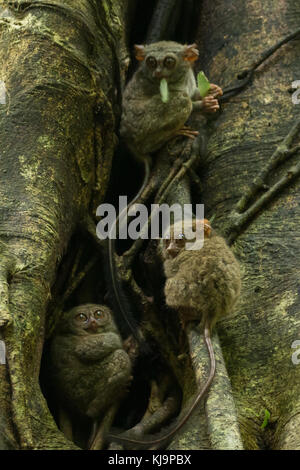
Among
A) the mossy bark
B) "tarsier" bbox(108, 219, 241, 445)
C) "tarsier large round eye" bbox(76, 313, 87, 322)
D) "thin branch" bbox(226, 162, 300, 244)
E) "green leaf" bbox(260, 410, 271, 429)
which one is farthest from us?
"thin branch" bbox(226, 162, 300, 244)

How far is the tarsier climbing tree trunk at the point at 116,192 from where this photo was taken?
3.56 m

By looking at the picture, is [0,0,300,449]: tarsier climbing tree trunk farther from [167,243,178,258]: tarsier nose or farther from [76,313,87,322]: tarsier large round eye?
[167,243,178,258]: tarsier nose

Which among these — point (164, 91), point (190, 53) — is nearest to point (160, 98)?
point (164, 91)

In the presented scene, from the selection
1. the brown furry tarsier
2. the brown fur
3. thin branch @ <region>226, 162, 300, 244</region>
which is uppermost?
thin branch @ <region>226, 162, 300, 244</region>

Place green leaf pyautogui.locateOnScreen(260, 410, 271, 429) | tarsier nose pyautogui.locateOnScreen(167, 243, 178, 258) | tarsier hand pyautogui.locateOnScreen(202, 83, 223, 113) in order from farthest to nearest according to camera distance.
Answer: tarsier hand pyautogui.locateOnScreen(202, 83, 223, 113) < tarsier nose pyautogui.locateOnScreen(167, 243, 178, 258) < green leaf pyautogui.locateOnScreen(260, 410, 271, 429)

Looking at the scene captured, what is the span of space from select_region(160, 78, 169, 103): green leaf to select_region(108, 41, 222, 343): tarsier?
7cm

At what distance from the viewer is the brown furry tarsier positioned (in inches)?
160

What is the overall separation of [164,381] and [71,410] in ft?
2.01

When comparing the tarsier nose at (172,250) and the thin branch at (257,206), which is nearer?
the tarsier nose at (172,250)

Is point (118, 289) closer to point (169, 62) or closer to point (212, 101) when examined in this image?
point (212, 101)

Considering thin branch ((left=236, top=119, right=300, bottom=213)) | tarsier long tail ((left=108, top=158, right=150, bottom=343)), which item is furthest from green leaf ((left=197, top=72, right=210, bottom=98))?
tarsier long tail ((left=108, top=158, right=150, bottom=343))

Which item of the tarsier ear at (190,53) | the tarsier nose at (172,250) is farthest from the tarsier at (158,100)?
the tarsier nose at (172,250)

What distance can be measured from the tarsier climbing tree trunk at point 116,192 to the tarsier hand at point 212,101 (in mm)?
104

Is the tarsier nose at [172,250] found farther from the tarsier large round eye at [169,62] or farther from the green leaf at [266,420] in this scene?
the tarsier large round eye at [169,62]
